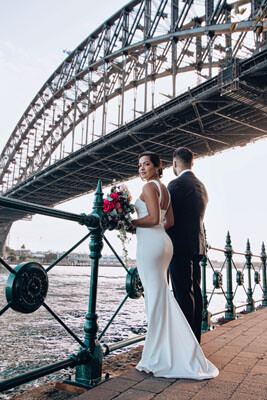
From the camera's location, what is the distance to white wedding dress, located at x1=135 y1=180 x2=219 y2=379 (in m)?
2.05

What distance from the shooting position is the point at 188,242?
98.7 inches

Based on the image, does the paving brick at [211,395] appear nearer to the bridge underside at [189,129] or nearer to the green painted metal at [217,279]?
the green painted metal at [217,279]

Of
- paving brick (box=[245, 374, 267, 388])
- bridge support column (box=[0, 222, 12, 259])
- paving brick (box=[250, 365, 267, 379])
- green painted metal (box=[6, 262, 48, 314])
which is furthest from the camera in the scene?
bridge support column (box=[0, 222, 12, 259])

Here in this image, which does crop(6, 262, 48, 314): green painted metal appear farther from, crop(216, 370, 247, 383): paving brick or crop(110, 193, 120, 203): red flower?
crop(216, 370, 247, 383): paving brick

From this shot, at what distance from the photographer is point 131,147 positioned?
23281mm

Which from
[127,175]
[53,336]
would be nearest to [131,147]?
[127,175]

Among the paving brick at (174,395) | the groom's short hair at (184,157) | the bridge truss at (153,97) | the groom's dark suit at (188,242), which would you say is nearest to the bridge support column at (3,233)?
the bridge truss at (153,97)

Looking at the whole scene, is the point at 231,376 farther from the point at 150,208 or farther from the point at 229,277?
the point at 229,277

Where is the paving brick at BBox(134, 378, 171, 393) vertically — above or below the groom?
below

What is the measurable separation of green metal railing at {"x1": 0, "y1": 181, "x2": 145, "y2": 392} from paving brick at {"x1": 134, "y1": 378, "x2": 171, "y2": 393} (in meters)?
0.27

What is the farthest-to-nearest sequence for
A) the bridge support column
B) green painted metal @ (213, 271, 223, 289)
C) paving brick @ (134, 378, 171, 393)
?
the bridge support column → green painted metal @ (213, 271, 223, 289) → paving brick @ (134, 378, 171, 393)

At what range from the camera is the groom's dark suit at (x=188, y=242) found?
242 cm

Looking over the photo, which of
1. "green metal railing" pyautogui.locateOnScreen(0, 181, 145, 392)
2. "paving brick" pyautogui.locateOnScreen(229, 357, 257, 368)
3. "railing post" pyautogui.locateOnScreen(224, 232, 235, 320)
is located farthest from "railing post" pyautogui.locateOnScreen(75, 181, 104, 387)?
"railing post" pyautogui.locateOnScreen(224, 232, 235, 320)

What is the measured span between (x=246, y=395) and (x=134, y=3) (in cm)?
3275
